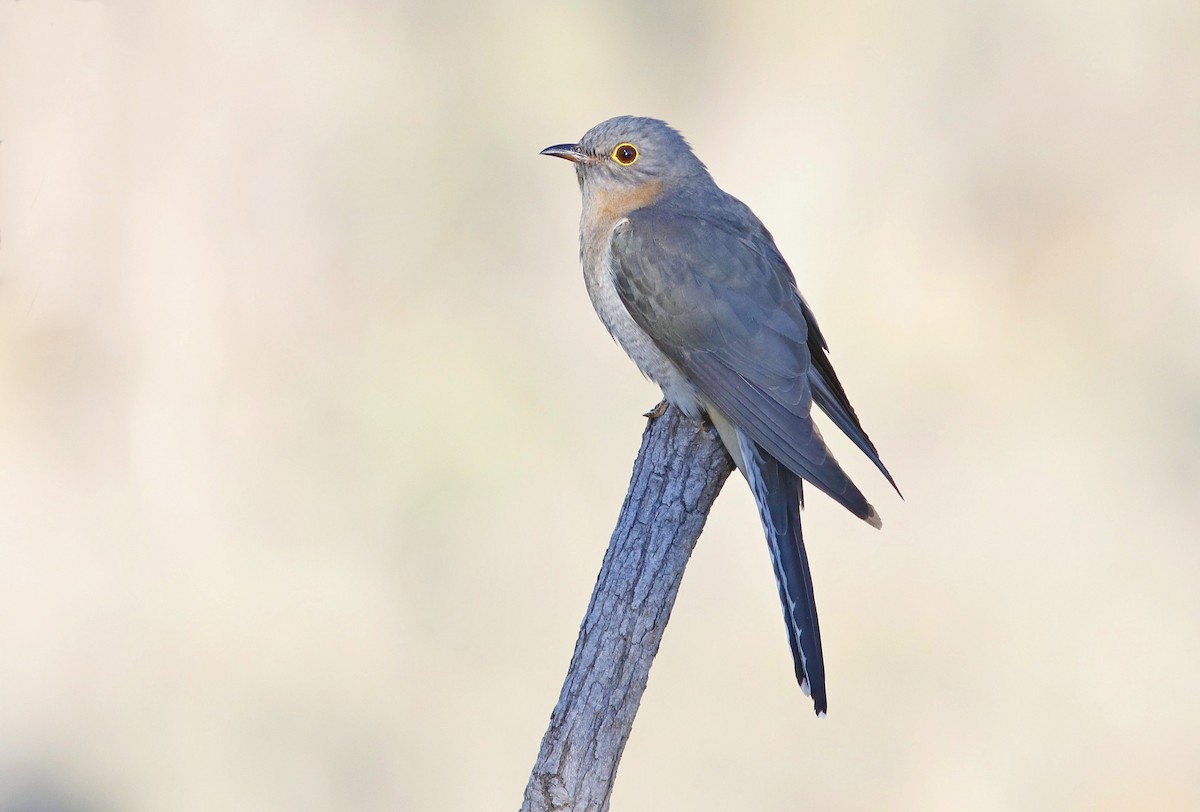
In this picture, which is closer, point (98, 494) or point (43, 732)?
point (43, 732)

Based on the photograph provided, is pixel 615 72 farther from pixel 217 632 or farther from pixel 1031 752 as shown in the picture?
pixel 1031 752

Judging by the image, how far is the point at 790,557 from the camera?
504 cm

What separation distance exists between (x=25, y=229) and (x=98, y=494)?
8.97 feet

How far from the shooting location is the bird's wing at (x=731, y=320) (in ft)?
17.1

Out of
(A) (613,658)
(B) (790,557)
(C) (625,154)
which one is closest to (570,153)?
(C) (625,154)

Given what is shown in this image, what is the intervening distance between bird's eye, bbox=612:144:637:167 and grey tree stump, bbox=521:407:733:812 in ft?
7.05

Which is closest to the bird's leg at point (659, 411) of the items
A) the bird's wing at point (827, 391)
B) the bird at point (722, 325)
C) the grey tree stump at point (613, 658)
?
the bird at point (722, 325)

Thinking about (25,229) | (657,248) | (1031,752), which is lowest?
(657,248)

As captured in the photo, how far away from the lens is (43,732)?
11.4m

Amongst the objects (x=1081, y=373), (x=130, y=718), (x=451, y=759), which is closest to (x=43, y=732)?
(x=130, y=718)

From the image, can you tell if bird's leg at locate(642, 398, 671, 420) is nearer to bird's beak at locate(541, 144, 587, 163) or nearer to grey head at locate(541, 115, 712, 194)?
grey head at locate(541, 115, 712, 194)

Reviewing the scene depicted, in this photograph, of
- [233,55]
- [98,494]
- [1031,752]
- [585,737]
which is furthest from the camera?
[233,55]

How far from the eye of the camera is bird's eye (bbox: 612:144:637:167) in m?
6.21

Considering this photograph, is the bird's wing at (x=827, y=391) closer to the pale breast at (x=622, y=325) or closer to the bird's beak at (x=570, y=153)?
the pale breast at (x=622, y=325)
